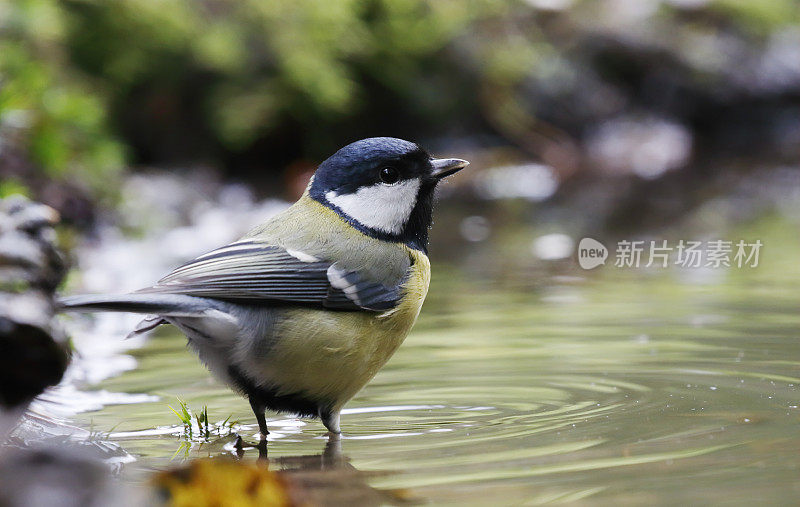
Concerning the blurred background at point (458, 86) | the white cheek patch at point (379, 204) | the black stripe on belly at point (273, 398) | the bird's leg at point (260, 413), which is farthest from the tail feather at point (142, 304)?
the blurred background at point (458, 86)

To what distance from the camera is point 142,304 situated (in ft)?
8.97

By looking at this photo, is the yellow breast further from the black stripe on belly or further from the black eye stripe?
the black eye stripe

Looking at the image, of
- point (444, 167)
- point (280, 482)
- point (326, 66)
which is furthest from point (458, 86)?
point (280, 482)

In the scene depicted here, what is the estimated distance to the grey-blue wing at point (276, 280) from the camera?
9.85 ft

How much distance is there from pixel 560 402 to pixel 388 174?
38.5 inches

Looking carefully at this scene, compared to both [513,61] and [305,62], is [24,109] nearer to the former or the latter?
[305,62]

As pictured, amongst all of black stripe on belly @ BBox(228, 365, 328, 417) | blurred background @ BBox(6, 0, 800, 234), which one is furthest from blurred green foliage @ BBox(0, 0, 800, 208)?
black stripe on belly @ BBox(228, 365, 328, 417)

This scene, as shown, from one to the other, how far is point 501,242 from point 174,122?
16.1ft

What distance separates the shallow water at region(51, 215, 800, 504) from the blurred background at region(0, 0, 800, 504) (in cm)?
1

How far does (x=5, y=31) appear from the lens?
773 cm

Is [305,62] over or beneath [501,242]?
over

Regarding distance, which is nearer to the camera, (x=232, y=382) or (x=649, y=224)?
(x=232, y=382)

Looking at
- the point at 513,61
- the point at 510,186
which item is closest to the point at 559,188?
the point at 510,186

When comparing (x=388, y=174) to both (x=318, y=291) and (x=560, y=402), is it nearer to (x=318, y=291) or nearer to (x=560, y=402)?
(x=318, y=291)
